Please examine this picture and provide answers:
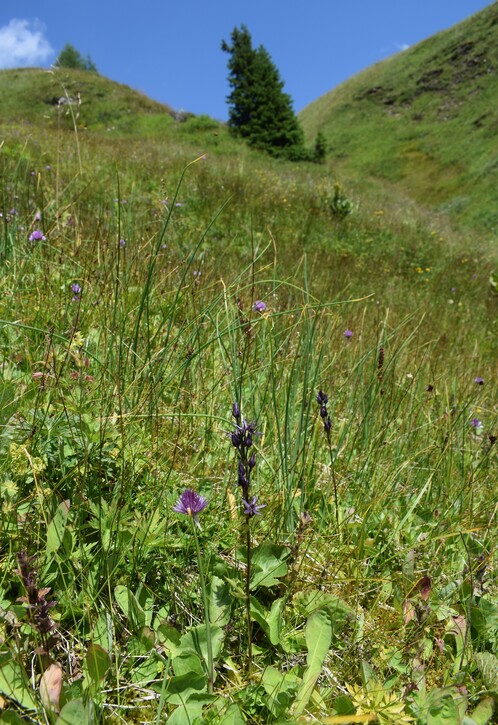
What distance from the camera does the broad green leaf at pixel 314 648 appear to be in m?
1.07

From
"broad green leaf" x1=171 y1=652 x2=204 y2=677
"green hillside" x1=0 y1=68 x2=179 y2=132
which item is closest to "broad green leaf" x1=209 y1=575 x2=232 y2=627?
"broad green leaf" x1=171 y1=652 x2=204 y2=677

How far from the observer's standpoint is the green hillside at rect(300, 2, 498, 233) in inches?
905

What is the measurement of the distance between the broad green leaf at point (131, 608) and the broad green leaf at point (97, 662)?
133 millimetres

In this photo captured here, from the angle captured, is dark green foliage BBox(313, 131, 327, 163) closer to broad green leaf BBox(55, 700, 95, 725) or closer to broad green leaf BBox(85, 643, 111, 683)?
broad green leaf BBox(85, 643, 111, 683)

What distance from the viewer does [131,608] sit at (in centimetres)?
117

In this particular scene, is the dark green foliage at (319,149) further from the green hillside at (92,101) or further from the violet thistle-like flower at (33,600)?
the violet thistle-like flower at (33,600)

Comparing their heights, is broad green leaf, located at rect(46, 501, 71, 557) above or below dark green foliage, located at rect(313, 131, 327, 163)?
below

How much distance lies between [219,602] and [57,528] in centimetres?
44

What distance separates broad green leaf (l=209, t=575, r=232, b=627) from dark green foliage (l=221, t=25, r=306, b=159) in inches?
974

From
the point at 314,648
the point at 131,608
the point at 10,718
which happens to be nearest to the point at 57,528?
the point at 131,608

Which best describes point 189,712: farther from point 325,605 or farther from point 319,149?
point 319,149

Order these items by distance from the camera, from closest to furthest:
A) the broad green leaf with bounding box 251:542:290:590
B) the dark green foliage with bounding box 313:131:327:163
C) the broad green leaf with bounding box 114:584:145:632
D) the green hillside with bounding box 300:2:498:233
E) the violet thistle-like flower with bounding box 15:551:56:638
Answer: the violet thistle-like flower with bounding box 15:551:56:638 < the broad green leaf with bounding box 114:584:145:632 < the broad green leaf with bounding box 251:542:290:590 < the green hillside with bounding box 300:2:498:233 < the dark green foliage with bounding box 313:131:327:163

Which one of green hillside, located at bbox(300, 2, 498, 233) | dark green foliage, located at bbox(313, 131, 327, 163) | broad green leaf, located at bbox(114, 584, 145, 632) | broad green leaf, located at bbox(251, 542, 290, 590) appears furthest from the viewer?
dark green foliage, located at bbox(313, 131, 327, 163)

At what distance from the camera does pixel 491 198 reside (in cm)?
1998
